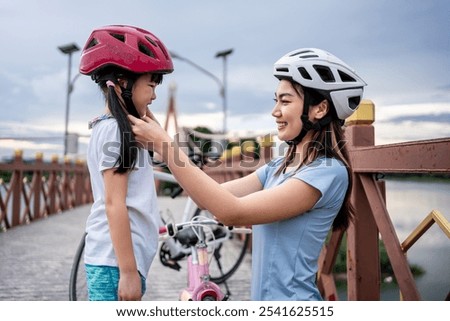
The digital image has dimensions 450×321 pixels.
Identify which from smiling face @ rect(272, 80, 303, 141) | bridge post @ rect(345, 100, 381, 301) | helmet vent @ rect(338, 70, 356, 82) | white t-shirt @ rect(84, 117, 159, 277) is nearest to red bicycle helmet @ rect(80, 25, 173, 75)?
white t-shirt @ rect(84, 117, 159, 277)

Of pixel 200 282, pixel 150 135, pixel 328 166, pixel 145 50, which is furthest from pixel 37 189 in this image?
pixel 328 166

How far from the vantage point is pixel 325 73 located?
5.25 feet

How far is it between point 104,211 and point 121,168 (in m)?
0.17

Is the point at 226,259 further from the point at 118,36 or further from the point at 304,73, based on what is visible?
the point at 304,73

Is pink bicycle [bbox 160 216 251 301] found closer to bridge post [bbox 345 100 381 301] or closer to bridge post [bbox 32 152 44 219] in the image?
bridge post [bbox 345 100 381 301]

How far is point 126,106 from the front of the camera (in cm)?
170

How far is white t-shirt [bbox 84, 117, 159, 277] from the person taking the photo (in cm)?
164

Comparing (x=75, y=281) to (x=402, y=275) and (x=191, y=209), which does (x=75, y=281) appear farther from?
(x=402, y=275)

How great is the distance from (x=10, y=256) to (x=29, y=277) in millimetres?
1165

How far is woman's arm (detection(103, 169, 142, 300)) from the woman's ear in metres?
0.56

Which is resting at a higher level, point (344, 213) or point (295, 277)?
point (344, 213)

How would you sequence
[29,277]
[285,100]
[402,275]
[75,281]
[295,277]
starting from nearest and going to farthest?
[295,277]
[285,100]
[402,275]
[75,281]
[29,277]

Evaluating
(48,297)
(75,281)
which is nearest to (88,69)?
(75,281)

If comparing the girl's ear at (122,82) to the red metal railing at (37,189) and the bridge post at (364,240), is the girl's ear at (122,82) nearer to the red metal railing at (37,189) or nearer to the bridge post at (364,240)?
the bridge post at (364,240)
